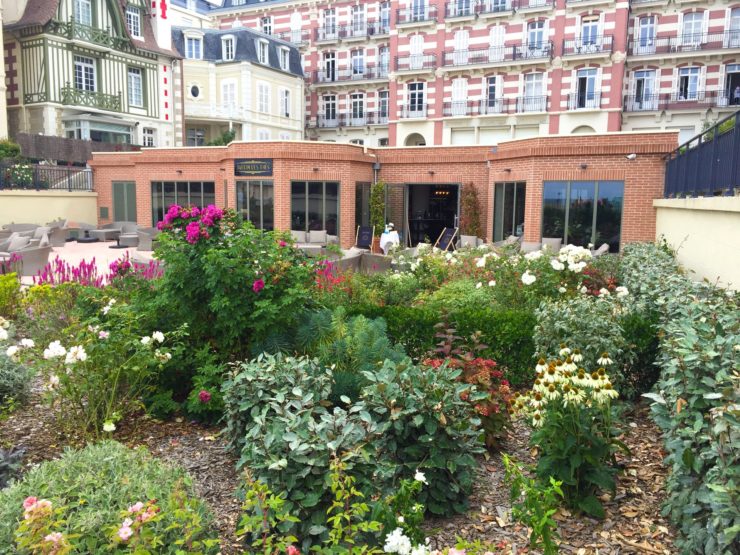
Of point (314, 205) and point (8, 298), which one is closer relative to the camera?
point (8, 298)

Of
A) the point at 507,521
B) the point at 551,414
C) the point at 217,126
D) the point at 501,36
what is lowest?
the point at 507,521

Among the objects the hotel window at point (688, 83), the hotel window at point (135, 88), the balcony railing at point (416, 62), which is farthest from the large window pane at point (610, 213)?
the hotel window at point (135, 88)

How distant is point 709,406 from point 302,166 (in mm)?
16720

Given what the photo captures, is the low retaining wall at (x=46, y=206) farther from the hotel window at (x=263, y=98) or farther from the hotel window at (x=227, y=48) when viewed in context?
the hotel window at (x=227, y=48)

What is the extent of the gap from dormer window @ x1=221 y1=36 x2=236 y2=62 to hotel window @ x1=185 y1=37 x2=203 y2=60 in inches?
53.9

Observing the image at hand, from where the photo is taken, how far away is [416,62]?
35.3m

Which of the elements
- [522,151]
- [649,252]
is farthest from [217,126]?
[649,252]

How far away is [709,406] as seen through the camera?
309 centimetres

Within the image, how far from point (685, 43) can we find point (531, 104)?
8.08 metres

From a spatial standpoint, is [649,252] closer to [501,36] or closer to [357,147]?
[357,147]

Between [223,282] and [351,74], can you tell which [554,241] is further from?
[351,74]

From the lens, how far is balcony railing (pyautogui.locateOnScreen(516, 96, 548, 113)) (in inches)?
1286

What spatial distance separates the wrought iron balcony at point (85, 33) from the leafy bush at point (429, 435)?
30.1 metres

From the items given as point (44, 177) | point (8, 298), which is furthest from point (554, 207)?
point (44, 177)
